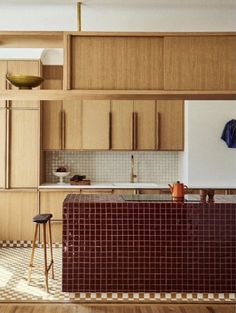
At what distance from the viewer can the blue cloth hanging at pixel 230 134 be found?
580cm

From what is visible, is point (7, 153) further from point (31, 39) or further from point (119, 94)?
point (119, 94)

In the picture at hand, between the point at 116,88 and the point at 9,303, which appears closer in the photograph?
the point at 116,88

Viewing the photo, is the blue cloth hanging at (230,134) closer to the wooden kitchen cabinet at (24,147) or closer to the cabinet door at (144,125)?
the cabinet door at (144,125)

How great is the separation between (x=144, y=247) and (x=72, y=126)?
2822 millimetres

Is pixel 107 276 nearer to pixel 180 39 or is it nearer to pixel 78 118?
pixel 180 39

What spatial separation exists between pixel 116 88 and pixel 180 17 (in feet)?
9.84

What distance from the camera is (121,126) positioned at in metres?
6.14

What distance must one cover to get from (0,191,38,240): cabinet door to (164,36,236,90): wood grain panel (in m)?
3.49

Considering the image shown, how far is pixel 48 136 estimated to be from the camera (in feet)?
20.1

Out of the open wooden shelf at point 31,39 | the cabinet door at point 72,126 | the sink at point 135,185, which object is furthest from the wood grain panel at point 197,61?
the cabinet door at point 72,126

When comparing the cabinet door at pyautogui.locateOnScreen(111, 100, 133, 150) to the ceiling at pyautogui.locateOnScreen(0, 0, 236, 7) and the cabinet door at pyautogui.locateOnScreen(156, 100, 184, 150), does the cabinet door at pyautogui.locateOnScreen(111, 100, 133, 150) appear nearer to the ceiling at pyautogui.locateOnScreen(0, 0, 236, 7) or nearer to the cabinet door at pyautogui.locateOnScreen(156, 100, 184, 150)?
the cabinet door at pyautogui.locateOnScreen(156, 100, 184, 150)

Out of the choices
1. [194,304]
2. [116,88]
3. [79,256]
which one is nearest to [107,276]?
[79,256]

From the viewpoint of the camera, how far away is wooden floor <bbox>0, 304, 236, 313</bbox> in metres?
3.52

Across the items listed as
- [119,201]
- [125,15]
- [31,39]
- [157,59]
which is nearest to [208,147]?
[125,15]
